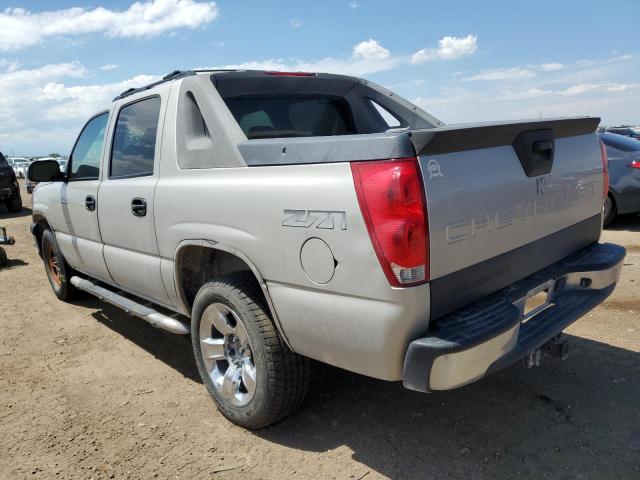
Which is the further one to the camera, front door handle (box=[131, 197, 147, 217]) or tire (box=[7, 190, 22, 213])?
tire (box=[7, 190, 22, 213])

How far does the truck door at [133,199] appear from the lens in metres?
3.47

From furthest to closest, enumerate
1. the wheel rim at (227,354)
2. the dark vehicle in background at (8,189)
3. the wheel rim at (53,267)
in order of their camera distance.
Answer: the dark vehicle in background at (8,189), the wheel rim at (53,267), the wheel rim at (227,354)

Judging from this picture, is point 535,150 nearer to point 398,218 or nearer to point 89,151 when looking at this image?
point 398,218

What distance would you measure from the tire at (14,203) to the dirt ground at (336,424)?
12045 millimetres

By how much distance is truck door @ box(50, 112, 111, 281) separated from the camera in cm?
427

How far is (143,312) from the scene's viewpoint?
3.69 m

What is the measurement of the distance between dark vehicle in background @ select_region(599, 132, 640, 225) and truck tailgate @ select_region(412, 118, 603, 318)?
5.79 m

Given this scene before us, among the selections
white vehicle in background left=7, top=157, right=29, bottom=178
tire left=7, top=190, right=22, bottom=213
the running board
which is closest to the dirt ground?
the running board

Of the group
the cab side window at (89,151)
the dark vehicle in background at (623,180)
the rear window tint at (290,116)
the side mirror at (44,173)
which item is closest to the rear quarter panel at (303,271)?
the rear window tint at (290,116)

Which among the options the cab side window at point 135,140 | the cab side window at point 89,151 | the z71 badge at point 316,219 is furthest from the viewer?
the cab side window at point 89,151

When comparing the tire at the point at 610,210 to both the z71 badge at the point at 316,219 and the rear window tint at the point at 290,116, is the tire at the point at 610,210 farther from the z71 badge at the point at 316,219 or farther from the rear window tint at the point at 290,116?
the z71 badge at the point at 316,219

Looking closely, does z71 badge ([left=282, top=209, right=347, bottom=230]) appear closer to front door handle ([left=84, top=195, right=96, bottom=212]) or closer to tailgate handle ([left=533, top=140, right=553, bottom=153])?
tailgate handle ([left=533, top=140, right=553, bottom=153])

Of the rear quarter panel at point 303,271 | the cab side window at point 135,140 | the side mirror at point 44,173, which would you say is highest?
the cab side window at point 135,140

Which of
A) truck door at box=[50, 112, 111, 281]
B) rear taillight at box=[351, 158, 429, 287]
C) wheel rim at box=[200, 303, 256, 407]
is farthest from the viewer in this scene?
truck door at box=[50, 112, 111, 281]
